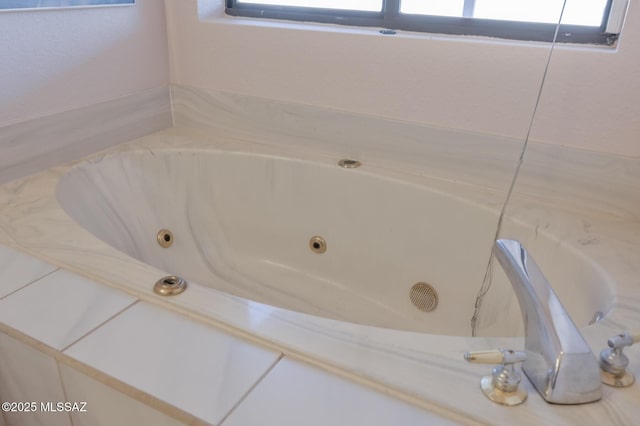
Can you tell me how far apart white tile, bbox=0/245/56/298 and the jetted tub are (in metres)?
0.31

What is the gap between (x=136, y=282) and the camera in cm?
90

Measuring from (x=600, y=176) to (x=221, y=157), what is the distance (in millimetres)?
1017

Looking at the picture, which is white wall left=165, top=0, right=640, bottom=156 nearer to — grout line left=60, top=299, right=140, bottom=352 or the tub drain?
the tub drain

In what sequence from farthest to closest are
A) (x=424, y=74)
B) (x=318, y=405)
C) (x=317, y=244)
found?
(x=317, y=244) < (x=424, y=74) < (x=318, y=405)

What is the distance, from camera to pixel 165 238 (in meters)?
1.58

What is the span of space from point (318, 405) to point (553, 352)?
310mm

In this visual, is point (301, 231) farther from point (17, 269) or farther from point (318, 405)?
point (318, 405)

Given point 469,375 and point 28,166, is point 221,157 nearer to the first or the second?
point 28,166

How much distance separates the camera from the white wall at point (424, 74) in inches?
46.1

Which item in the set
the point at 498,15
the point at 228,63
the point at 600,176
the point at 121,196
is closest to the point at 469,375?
the point at 600,176

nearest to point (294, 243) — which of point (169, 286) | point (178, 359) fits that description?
point (169, 286)

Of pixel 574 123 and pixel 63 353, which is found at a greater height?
pixel 574 123

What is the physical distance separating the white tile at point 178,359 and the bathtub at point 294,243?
0.10 ft

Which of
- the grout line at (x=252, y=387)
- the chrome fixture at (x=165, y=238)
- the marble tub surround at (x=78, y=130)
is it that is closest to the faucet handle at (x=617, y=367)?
the grout line at (x=252, y=387)
